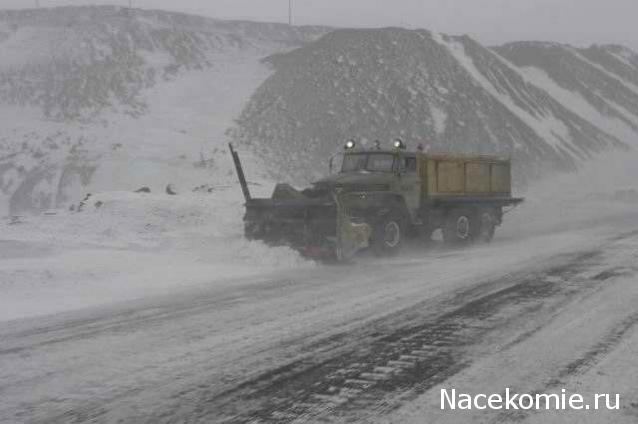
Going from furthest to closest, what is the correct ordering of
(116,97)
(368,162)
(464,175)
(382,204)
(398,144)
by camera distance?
(116,97) → (464,175) → (368,162) → (398,144) → (382,204)

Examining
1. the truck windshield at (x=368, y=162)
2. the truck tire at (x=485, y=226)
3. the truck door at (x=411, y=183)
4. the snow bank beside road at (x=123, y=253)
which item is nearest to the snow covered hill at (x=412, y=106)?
the snow bank beside road at (x=123, y=253)

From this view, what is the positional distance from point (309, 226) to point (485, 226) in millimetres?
5633

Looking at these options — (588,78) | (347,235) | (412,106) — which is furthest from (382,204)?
(588,78)

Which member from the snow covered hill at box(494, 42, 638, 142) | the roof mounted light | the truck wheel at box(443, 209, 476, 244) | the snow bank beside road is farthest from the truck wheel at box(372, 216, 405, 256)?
the snow covered hill at box(494, 42, 638, 142)

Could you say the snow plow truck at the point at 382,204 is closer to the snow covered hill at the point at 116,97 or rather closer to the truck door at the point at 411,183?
the truck door at the point at 411,183

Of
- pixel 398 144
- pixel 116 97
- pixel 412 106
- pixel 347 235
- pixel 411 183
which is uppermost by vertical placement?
pixel 116 97

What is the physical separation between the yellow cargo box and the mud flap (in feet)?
8.37

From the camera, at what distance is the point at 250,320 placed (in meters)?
6.61

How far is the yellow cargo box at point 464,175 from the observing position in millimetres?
13812

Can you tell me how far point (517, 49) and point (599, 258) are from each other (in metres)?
50.4

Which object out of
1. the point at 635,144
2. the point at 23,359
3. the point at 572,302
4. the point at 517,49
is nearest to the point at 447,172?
the point at 572,302

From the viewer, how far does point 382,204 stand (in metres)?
12.8

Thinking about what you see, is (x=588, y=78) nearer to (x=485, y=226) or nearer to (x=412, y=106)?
(x=412, y=106)

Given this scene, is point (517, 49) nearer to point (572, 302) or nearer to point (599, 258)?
point (599, 258)
